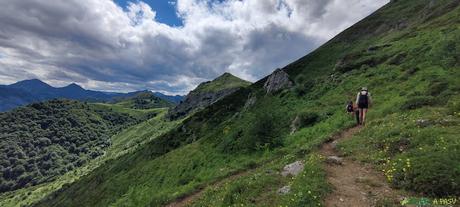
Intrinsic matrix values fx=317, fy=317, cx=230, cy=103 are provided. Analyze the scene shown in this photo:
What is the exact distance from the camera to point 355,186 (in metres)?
15.9

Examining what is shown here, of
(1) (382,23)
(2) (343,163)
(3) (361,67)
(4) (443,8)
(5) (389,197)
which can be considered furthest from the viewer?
(1) (382,23)

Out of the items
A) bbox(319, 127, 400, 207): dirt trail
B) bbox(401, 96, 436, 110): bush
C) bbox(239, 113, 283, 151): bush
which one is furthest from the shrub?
bbox(319, 127, 400, 207): dirt trail

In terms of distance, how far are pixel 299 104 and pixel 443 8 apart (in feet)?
154

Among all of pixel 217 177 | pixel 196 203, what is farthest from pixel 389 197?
pixel 217 177

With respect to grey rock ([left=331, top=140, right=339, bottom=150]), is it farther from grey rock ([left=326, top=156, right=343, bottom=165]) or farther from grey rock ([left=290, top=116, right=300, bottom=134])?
grey rock ([left=290, top=116, right=300, bottom=134])

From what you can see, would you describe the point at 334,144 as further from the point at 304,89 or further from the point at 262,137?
the point at 304,89

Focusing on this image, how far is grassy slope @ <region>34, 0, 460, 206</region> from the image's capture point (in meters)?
15.9

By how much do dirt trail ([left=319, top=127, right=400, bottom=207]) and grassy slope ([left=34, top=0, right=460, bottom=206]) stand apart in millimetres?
632

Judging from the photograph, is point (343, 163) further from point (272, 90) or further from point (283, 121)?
point (272, 90)

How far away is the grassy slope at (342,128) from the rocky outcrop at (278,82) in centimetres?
362

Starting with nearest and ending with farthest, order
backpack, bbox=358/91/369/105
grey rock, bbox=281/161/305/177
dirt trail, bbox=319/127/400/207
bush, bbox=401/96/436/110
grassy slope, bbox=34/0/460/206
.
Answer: dirt trail, bbox=319/127/400/207
grassy slope, bbox=34/0/460/206
grey rock, bbox=281/161/305/177
bush, bbox=401/96/436/110
backpack, bbox=358/91/369/105

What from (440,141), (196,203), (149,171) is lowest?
(149,171)

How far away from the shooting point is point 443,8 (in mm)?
70625

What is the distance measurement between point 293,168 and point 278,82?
181 feet
